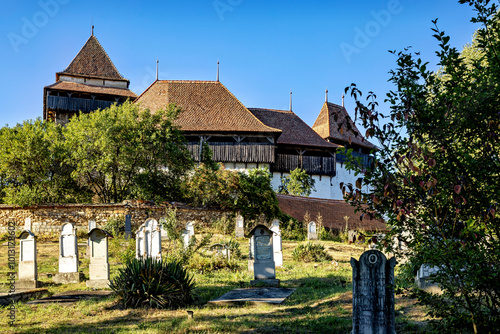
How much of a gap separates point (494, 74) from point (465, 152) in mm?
780

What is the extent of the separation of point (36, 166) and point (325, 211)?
15.4 m

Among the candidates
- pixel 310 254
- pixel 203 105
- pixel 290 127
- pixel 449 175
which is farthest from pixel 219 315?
pixel 290 127

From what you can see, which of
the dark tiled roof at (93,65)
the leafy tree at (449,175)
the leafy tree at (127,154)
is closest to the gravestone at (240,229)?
the leafy tree at (127,154)

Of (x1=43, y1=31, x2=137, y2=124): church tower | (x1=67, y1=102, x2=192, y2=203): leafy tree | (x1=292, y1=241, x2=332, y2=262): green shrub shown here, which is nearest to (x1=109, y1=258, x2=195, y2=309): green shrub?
(x1=292, y1=241, x2=332, y2=262): green shrub

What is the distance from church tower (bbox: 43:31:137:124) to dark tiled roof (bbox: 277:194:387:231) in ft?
59.4

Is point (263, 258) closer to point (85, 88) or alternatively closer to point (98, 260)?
point (98, 260)

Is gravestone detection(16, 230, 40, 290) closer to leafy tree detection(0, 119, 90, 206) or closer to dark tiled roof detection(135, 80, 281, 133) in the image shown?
leafy tree detection(0, 119, 90, 206)

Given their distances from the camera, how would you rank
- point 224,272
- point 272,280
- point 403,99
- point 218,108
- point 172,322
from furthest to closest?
point 218,108, point 224,272, point 272,280, point 172,322, point 403,99

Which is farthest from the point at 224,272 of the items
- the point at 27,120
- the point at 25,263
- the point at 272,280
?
the point at 27,120

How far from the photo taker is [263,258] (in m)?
11.1

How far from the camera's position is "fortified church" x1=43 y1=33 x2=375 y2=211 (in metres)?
34.8

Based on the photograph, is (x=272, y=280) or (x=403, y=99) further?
(x=272, y=280)

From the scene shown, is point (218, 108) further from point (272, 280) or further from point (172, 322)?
point (172, 322)

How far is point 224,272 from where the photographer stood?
1260 centimetres
